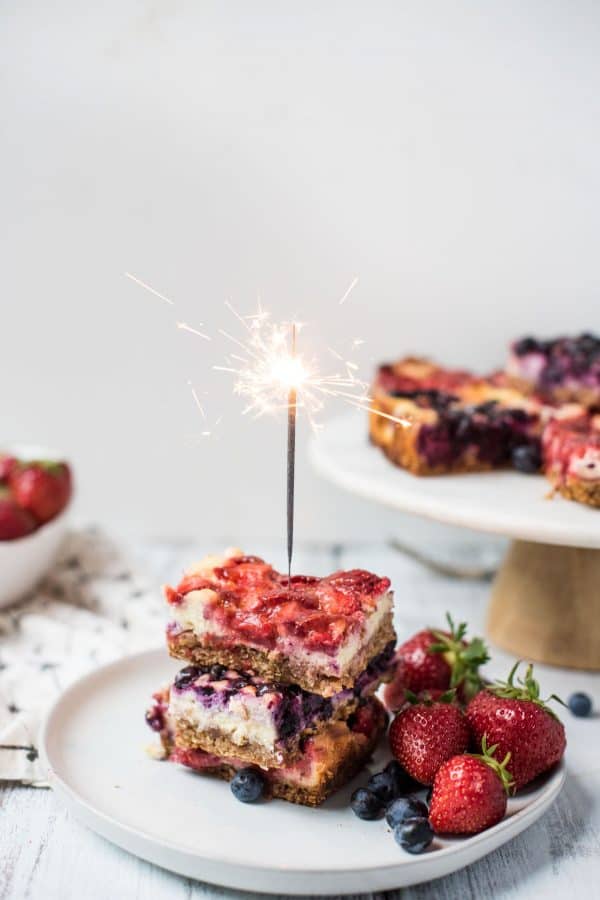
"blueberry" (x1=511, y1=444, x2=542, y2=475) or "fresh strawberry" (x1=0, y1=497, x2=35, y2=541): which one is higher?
"blueberry" (x1=511, y1=444, x2=542, y2=475)

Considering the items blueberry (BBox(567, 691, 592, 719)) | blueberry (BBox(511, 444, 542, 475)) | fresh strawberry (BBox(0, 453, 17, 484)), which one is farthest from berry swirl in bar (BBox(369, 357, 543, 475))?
fresh strawberry (BBox(0, 453, 17, 484))

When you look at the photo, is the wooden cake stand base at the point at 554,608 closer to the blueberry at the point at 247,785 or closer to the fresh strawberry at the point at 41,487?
the blueberry at the point at 247,785

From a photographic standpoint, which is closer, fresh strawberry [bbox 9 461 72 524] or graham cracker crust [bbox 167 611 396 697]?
graham cracker crust [bbox 167 611 396 697]

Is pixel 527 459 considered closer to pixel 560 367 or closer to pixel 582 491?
pixel 582 491

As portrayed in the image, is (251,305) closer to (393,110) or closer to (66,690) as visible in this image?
(393,110)

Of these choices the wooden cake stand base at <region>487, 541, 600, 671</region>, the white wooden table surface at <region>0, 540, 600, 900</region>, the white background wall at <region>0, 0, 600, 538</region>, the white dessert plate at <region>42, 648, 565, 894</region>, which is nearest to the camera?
the white dessert plate at <region>42, 648, 565, 894</region>

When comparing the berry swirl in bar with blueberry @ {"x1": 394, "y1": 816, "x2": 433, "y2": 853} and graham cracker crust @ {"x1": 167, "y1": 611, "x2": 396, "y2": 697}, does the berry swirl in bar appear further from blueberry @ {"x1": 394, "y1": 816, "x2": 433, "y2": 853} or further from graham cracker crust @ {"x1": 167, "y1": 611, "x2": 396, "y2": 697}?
blueberry @ {"x1": 394, "y1": 816, "x2": 433, "y2": 853}

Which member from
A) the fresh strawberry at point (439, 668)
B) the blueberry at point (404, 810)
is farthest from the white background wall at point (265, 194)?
the blueberry at point (404, 810)
